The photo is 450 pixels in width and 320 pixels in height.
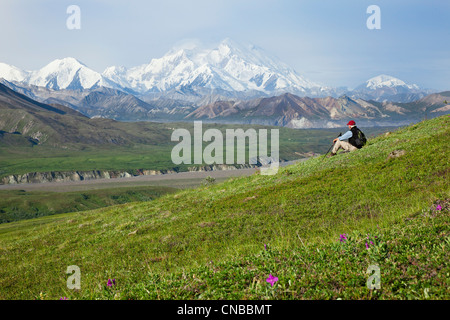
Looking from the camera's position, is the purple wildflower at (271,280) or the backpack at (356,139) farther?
the backpack at (356,139)

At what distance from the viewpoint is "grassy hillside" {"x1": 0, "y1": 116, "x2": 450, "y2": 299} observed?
26.2 ft

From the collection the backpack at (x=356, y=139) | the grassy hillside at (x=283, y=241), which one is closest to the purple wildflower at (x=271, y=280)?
the grassy hillside at (x=283, y=241)

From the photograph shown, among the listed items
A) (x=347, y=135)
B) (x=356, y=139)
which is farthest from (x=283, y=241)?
(x=356, y=139)

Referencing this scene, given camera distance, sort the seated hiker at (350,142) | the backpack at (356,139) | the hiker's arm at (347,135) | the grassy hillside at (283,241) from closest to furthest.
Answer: the grassy hillside at (283,241) < the hiker's arm at (347,135) < the seated hiker at (350,142) < the backpack at (356,139)

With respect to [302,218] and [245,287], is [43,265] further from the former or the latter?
[245,287]

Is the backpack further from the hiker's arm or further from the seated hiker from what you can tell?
the hiker's arm

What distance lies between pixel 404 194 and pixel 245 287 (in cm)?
1256

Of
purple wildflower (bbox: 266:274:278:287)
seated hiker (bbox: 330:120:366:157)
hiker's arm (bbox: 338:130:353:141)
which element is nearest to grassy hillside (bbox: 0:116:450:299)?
purple wildflower (bbox: 266:274:278:287)

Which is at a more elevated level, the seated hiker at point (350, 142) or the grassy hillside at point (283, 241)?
the seated hiker at point (350, 142)

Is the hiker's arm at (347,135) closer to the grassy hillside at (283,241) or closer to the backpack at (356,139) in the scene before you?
the backpack at (356,139)

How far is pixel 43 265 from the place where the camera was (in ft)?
66.2

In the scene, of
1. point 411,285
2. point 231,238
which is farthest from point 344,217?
point 411,285

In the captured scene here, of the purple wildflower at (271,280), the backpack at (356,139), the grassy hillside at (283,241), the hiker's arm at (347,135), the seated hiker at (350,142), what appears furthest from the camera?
the backpack at (356,139)

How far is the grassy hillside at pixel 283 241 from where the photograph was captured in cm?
798
